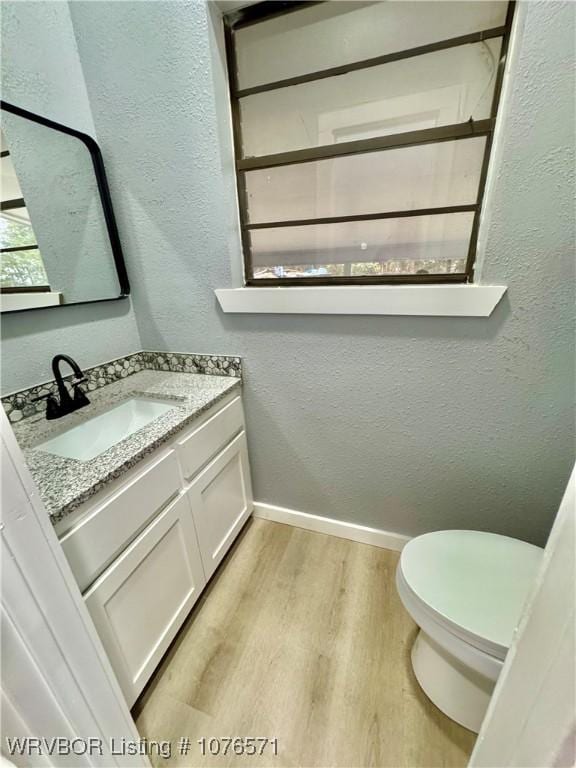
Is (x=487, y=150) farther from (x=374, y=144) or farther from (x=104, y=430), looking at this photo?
(x=104, y=430)

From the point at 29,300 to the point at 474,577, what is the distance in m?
1.68

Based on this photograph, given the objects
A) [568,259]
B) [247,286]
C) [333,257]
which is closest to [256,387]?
[247,286]

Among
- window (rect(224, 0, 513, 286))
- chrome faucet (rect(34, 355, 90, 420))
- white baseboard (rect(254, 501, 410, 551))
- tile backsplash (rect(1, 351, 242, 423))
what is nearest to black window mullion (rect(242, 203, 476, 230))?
window (rect(224, 0, 513, 286))

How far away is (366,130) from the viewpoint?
41.7 inches

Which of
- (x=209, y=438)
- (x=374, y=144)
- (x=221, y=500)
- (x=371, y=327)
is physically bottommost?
(x=221, y=500)

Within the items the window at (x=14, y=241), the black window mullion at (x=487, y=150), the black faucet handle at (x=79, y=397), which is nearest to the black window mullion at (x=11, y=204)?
the window at (x=14, y=241)

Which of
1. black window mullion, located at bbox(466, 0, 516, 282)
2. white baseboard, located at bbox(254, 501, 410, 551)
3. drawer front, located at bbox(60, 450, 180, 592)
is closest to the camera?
drawer front, located at bbox(60, 450, 180, 592)

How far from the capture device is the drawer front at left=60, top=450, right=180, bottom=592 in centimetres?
74

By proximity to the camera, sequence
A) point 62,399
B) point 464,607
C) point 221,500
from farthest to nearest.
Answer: point 221,500, point 62,399, point 464,607

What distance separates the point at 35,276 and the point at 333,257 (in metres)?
1.07

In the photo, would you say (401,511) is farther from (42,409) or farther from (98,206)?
(98,206)

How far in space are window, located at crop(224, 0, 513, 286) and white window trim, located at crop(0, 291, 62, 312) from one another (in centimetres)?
77

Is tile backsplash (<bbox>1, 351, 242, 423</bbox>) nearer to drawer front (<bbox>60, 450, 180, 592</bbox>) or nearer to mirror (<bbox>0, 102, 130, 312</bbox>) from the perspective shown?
mirror (<bbox>0, 102, 130, 312</bbox>)

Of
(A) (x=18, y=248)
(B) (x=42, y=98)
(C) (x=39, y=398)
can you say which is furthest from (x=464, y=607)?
(B) (x=42, y=98)
